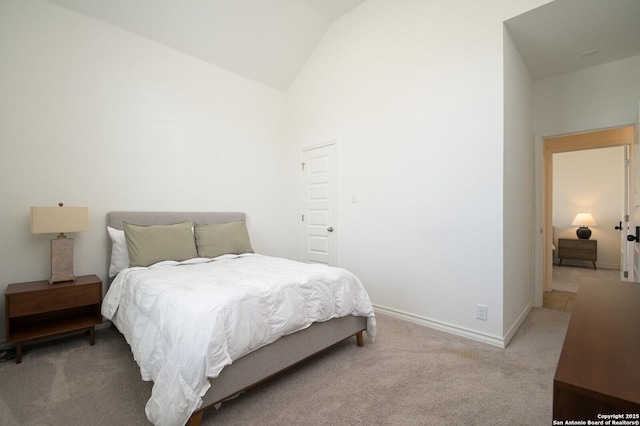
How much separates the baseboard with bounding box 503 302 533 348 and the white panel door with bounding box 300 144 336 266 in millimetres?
1978

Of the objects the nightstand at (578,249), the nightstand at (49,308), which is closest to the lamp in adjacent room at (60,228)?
the nightstand at (49,308)

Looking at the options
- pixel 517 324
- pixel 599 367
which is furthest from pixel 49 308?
pixel 517 324

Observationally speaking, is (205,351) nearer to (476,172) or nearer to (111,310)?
(111,310)

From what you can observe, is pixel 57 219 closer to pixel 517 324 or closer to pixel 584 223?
pixel 517 324

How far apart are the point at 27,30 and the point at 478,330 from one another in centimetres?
472

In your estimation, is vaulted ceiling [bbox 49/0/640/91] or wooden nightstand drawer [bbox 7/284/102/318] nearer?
wooden nightstand drawer [bbox 7/284/102/318]

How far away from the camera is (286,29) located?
3812 millimetres

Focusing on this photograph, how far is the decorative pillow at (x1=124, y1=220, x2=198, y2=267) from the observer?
2820 mm

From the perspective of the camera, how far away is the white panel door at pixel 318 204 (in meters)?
3.96

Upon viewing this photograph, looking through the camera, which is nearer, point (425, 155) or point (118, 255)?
point (118, 255)

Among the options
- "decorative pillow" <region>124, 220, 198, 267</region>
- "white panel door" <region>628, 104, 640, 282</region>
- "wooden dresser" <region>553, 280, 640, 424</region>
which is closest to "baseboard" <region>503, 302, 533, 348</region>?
"white panel door" <region>628, 104, 640, 282</region>

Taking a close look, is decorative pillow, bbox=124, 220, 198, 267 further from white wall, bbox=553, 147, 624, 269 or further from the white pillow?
white wall, bbox=553, 147, 624, 269

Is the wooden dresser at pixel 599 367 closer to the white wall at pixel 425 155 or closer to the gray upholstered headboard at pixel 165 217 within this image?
the white wall at pixel 425 155

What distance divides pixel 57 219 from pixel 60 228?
8 cm
